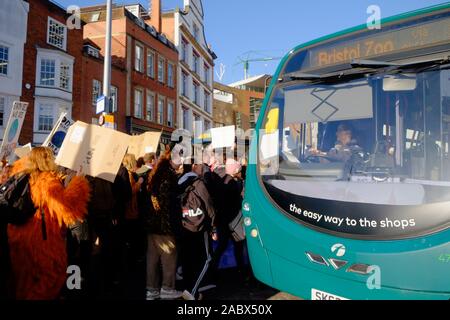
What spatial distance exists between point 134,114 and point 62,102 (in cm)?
628

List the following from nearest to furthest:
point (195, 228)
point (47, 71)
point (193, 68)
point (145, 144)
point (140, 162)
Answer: point (195, 228) < point (145, 144) < point (140, 162) < point (47, 71) < point (193, 68)

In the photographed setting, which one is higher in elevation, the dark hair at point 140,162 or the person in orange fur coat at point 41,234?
the dark hair at point 140,162

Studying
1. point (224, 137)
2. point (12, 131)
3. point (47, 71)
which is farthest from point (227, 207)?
point (47, 71)

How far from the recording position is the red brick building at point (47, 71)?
1923 centimetres

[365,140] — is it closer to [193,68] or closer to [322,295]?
[322,295]

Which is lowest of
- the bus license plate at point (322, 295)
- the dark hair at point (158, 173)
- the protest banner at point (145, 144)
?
the bus license plate at point (322, 295)

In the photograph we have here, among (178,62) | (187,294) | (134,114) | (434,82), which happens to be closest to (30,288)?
(187,294)

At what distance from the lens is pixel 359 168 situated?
329cm

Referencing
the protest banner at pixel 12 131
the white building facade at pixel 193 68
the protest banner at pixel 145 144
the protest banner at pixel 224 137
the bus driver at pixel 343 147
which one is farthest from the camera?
the white building facade at pixel 193 68

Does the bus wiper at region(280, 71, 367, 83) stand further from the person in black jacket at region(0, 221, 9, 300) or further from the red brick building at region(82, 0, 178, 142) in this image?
the red brick building at region(82, 0, 178, 142)

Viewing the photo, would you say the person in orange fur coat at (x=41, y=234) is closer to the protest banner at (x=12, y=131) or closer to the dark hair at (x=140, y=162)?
the protest banner at (x=12, y=131)

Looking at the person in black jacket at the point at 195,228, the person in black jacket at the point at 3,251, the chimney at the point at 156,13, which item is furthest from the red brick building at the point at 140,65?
the person in black jacket at the point at 3,251

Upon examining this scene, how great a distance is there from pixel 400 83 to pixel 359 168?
2.91ft

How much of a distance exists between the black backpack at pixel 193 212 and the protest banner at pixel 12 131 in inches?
100
